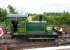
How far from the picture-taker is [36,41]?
1709 centimetres

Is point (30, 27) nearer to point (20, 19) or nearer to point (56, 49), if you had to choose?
point (20, 19)

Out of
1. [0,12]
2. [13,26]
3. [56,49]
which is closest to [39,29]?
[13,26]

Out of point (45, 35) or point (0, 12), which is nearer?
point (45, 35)

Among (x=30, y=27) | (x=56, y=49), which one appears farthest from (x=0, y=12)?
(x=56, y=49)

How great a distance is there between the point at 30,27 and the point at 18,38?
207 centimetres

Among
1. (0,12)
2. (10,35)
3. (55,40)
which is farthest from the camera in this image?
(0,12)

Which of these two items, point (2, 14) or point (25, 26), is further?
point (2, 14)

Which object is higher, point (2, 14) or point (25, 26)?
point (25, 26)

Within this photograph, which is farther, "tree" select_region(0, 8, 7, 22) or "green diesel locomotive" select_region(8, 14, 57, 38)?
"tree" select_region(0, 8, 7, 22)

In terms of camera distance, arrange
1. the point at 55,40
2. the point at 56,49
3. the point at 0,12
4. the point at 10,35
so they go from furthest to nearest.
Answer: the point at 0,12 → the point at 10,35 → the point at 55,40 → the point at 56,49

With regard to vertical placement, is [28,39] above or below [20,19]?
below

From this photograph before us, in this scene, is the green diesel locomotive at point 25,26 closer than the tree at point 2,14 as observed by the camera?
Yes

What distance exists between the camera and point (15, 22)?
63.0 feet

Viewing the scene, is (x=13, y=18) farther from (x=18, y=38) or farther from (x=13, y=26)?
(x=18, y=38)
